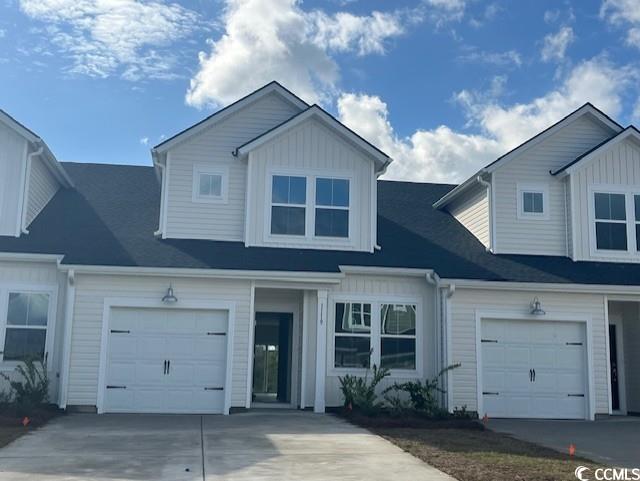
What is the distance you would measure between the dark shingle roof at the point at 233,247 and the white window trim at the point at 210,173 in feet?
3.49

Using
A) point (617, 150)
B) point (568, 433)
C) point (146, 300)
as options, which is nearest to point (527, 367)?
point (568, 433)

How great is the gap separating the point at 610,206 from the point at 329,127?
7.47 metres

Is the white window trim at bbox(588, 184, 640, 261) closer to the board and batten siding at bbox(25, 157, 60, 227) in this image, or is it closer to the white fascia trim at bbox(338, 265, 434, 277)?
the white fascia trim at bbox(338, 265, 434, 277)

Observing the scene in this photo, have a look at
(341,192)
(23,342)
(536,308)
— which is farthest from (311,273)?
(23,342)

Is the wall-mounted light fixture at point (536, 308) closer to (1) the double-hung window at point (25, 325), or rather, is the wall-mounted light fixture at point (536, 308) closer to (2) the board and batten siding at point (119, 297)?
(2) the board and batten siding at point (119, 297)

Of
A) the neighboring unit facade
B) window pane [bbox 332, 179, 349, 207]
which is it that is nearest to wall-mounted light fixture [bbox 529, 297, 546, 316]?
the neighboring unit facade

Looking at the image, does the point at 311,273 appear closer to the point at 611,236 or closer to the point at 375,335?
the point at 375,335

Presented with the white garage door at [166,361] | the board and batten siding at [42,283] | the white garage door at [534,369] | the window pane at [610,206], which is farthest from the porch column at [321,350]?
the window pane at [610,206]

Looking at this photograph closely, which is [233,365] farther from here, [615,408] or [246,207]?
[615,408]

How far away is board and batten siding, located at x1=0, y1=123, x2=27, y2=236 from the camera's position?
53.0ft

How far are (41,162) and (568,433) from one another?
13519 millimetres

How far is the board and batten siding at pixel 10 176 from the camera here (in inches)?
636

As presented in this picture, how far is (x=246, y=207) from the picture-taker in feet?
55.6

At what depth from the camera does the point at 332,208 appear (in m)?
17.4
